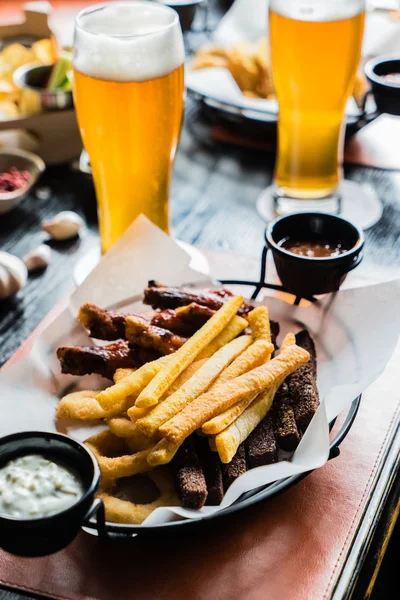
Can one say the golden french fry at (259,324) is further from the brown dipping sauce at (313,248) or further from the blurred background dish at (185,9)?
the blurred background dish at (185,9)

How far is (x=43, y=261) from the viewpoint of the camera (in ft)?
6.16

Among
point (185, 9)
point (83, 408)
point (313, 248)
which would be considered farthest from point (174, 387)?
point (185, 9)

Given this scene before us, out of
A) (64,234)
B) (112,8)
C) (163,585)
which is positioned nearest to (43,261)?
(64,234)

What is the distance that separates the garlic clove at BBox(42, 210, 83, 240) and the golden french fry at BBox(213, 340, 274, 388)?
2.86ft

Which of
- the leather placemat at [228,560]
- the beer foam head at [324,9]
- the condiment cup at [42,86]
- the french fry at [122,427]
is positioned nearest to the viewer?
the leather placemat at [228,560]

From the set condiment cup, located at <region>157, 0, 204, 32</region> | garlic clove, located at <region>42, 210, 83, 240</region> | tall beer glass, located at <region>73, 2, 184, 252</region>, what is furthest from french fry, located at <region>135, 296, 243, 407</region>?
condiment cup, located at <region>157, 0, 204, 32</region>

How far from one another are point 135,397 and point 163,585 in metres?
0.29

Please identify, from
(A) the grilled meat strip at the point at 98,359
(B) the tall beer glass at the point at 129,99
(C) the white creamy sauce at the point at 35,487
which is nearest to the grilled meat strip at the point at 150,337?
(A) the grilled meat strip at the point at 98,359

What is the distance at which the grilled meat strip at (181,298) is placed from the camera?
54.3 inches

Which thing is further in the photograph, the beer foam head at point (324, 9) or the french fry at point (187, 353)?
the beer foam head at point (324, 9)

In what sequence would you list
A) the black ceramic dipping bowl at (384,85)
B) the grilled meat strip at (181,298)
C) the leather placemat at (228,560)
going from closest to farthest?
the leather placemat at (228,560) → the grilled meat strip at (181,298) → the black ceramic dipping bowl at (384,85)

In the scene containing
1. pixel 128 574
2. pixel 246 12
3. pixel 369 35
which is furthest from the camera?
pixel 246 12

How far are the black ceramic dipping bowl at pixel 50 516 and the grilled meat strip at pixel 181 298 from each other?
0.46 meters

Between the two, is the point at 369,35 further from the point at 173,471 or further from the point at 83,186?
the point at 173,471
